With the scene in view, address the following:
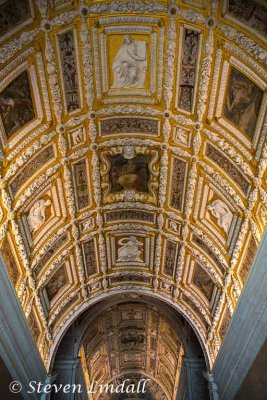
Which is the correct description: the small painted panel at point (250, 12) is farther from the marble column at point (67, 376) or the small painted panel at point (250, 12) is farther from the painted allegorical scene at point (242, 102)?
the marble column at point (67, 376)

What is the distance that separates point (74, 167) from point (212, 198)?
150 inches

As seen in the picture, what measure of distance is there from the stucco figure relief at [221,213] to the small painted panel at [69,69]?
4.49 m

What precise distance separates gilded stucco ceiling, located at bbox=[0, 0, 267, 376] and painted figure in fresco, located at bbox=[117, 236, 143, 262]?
0.20 ft

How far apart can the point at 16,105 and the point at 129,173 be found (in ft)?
13.5

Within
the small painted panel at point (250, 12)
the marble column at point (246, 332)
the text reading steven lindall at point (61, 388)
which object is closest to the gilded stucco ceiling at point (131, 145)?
the small painted panel at point (250, 12)

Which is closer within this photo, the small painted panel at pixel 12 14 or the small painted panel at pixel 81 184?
the small painted panel at pixel 12 14

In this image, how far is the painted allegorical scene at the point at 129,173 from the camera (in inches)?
436

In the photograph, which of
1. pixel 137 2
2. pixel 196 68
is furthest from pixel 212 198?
pixel 137 2

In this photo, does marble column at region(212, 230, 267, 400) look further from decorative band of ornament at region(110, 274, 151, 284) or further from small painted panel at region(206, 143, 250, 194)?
decorative band of ornament at region(110, 274, 151, 284)

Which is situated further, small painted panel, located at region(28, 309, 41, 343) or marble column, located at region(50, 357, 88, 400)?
marble column, located at region(50, 357, 88, 400)

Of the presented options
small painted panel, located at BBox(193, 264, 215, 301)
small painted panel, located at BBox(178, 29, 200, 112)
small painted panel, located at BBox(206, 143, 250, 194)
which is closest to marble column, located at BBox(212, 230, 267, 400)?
small painted panel, located at BBox(206, 143, 250, 194)

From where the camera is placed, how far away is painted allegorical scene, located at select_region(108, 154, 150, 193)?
11062 mm

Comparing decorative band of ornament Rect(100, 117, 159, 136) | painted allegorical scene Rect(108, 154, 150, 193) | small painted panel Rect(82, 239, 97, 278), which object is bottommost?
small painted panel Rect(82, 239, 97, 278)

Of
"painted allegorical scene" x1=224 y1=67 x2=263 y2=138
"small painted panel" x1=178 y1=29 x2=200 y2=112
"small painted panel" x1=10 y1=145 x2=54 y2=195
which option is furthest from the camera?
"small painted panel" x1=10 y1=145 x2=54 y2=195
